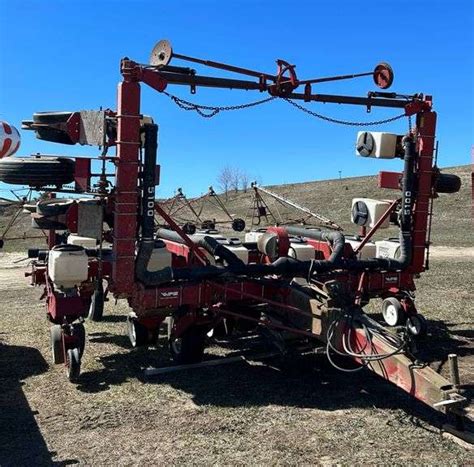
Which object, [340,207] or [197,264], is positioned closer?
[197,264]

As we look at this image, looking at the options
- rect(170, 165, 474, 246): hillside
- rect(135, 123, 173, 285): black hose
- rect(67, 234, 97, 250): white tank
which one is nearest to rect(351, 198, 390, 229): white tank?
rect(135, 123, 173, 285): black hose

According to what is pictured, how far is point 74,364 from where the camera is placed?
280 inches

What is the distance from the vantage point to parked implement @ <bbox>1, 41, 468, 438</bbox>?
22.4 ft

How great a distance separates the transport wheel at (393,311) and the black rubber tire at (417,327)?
0.57 feet

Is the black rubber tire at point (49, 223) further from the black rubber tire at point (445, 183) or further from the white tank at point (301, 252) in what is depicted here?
the black rubber tire at point (445, 183)

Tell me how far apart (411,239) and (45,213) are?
5.26m

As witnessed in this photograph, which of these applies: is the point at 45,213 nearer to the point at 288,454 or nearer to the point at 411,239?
the point at 288,454

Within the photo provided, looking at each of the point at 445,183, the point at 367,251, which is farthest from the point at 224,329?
the point at 445,183

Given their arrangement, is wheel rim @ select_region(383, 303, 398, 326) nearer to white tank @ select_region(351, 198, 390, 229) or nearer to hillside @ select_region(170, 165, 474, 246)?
white tank @ select_region(351, 198, 390, 229)

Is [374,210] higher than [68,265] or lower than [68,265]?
higher

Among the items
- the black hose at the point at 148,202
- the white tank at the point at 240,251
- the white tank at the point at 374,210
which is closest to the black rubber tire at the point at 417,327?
the white tank at the point at 374,210

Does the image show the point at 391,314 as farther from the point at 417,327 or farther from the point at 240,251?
the point at 240,251

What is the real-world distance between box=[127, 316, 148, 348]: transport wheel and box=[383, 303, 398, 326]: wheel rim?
377 cm

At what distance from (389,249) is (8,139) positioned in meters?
7.31
